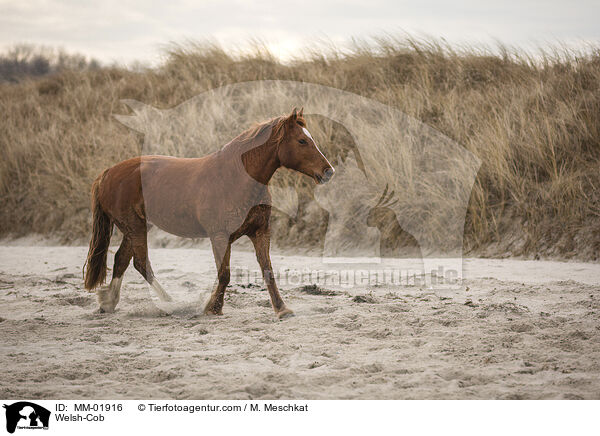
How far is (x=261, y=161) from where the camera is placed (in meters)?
4.18

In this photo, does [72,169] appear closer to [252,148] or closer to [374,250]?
[374,250]

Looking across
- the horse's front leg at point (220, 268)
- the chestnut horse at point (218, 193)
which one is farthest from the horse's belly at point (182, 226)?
the horse's front leg at point (220, 268)

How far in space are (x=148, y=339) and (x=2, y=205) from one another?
8.11 meters

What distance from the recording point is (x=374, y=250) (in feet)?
24.0

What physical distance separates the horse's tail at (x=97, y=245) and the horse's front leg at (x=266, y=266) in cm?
138

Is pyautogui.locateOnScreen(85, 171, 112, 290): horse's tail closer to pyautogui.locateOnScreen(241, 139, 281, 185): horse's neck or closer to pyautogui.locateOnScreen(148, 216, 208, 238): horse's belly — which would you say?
pyautogui.locateOnScreen(148, 216, 208, 238): horse's belly

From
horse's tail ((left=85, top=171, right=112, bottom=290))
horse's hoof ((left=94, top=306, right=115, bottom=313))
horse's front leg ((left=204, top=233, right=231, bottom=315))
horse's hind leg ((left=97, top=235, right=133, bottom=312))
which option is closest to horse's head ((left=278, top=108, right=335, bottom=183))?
horse's front leg ((left=204, top=233, right=231, bottom=315))

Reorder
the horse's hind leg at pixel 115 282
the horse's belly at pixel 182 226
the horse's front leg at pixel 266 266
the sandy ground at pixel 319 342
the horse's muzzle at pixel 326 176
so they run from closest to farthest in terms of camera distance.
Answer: the sandy ground at pixel 319 342 → the horse's muzzle at pixel 326 176 → the horse's front leg at pixel 266 266 → the horse's belly at pixel 182 226 → the horse's hind leg at pixel 115 282

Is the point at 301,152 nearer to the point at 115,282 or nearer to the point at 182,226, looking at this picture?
the point at 182,226

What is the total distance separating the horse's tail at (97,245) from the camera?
4.79 meters

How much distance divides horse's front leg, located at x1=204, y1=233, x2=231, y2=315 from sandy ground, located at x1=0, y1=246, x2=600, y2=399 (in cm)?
13
